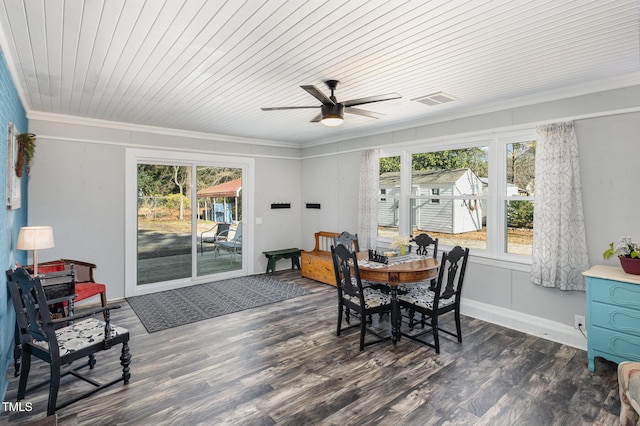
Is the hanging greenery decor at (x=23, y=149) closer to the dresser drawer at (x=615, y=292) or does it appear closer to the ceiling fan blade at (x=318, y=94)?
the ceiling fan blade at (x=318, y=94)

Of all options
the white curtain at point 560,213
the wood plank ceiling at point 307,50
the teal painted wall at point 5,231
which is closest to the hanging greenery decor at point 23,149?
the teal painted wall at point 5,231

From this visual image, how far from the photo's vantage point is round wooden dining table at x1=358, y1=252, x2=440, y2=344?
10.9ft

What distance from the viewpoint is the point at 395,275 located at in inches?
131

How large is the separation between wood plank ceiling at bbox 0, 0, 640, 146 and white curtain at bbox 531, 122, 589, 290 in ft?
1.76

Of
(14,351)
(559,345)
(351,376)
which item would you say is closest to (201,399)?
(351,376)

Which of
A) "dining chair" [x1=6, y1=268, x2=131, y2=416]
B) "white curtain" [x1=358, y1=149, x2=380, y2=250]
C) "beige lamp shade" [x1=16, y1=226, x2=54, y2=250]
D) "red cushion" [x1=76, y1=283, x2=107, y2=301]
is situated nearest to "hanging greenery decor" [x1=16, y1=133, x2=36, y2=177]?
"beige lamp shade" [x1=16, y1=226, x2=54, y2=250]

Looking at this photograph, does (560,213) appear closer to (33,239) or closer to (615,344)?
(615,344)

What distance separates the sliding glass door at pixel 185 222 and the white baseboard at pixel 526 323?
4212mm

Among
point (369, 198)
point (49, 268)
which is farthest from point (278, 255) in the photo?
point (49, 268)

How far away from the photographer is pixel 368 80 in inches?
129

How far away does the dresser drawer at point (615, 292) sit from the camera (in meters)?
2.69

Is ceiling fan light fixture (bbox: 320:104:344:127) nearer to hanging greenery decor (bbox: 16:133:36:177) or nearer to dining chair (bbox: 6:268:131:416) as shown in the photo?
dining chair (bbox: 6:268:131:416)

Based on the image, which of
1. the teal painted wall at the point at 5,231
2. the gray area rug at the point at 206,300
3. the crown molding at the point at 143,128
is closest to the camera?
the teal painted wall at the point at 5,231

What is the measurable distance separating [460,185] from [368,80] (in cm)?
225
